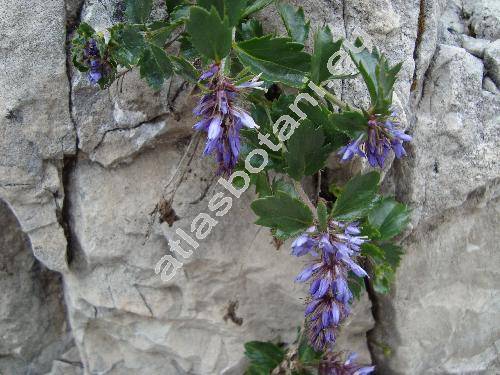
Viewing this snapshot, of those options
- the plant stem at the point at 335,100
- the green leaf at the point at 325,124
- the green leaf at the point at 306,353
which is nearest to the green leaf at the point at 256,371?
the green leaf at the point at 306,353

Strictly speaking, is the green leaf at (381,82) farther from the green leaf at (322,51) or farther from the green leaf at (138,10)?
the green leaf at (138,10)

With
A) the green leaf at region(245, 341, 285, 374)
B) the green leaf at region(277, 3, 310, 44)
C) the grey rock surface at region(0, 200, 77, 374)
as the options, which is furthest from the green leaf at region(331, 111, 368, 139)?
the grey rock surface at region(0, 200, 77, 374)

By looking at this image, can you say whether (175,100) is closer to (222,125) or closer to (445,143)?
(222,125)

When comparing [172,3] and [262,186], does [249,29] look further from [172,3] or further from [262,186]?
[262,186]

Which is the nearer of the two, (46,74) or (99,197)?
(46,74)

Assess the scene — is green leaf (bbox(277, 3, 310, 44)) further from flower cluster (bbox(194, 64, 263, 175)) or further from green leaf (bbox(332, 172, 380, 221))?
green leaf (bbox(332, 172, 380, 221))

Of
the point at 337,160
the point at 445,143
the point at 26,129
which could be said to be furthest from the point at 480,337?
the point at 26,129

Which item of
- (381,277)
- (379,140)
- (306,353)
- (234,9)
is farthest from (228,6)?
(306,353)
